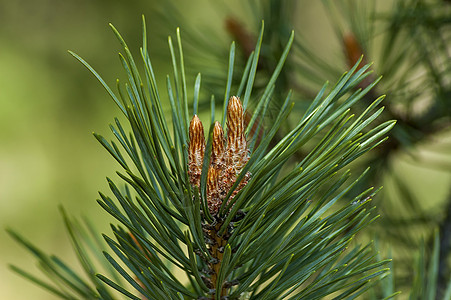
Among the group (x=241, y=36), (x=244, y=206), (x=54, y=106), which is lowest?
(x=244, y=206)

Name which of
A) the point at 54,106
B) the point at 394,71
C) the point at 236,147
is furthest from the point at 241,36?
the point at 54,106

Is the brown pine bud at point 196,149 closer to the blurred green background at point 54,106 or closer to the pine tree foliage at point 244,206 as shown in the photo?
the pine tree foliage at point 244,206

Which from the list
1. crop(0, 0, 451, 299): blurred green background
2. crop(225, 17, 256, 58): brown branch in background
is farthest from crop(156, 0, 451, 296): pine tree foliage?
crop(0, 0, 451, 299): blurred green background

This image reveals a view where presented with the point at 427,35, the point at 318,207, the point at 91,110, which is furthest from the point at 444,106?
the point at 91,110

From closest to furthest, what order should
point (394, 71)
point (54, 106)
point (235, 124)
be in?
point (235, 124) < point (394, 71) < point (54, 106)

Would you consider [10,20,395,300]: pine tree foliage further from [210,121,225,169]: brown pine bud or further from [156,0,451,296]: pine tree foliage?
[156,0,451,296]: pine tree foliage

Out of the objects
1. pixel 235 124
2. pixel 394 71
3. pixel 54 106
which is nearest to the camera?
pixel 235 124

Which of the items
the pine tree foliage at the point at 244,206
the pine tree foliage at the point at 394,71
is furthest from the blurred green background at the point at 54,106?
the pine tree foliage at the point at 244,206

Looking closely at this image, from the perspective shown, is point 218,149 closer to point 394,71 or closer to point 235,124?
point 235,124

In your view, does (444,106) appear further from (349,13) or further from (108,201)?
(108,201)
